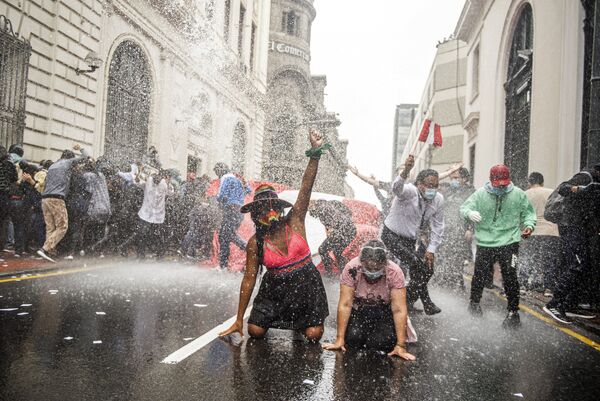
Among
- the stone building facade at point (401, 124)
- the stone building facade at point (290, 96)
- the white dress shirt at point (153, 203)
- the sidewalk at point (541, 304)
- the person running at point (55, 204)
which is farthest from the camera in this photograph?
the stone building facade at point (401, 124)

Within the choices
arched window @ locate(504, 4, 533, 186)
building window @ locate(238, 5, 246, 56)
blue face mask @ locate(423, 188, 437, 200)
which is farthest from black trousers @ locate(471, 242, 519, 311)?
building window @ locate(238, 5, 246, 56)

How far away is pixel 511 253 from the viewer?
6.37 metres

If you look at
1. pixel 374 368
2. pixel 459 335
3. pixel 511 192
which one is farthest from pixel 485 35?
pixel 374 368

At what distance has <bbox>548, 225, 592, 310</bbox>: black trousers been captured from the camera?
638 centimetres

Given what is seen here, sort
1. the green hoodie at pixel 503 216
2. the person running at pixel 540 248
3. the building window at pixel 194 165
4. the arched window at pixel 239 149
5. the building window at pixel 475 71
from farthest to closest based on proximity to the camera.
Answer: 1. the arched window at pixel 239 149
2. the building window at pixel 194 165
3. the building window at pixel 475 71
4. the person running at pixel 540 248
5. the green hoodie at pixel 503 216

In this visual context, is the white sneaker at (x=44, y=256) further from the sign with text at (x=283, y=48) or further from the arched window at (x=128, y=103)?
the sign with text at (x=283, y=48)

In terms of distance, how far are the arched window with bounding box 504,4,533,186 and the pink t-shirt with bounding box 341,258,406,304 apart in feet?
38.0

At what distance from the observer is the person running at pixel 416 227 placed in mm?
6281

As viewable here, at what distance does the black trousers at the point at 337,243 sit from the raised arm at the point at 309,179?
4.23 m

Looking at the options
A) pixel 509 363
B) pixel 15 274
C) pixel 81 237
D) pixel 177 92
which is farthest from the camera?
pixel 177 92

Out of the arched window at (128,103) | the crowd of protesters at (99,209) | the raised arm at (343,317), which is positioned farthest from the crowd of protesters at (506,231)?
the arched window at (128,103)

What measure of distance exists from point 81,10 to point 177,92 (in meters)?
6.72

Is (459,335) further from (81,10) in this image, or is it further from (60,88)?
(81,10)

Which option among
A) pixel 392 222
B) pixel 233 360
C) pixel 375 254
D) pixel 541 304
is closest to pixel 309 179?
pixel 375 254
